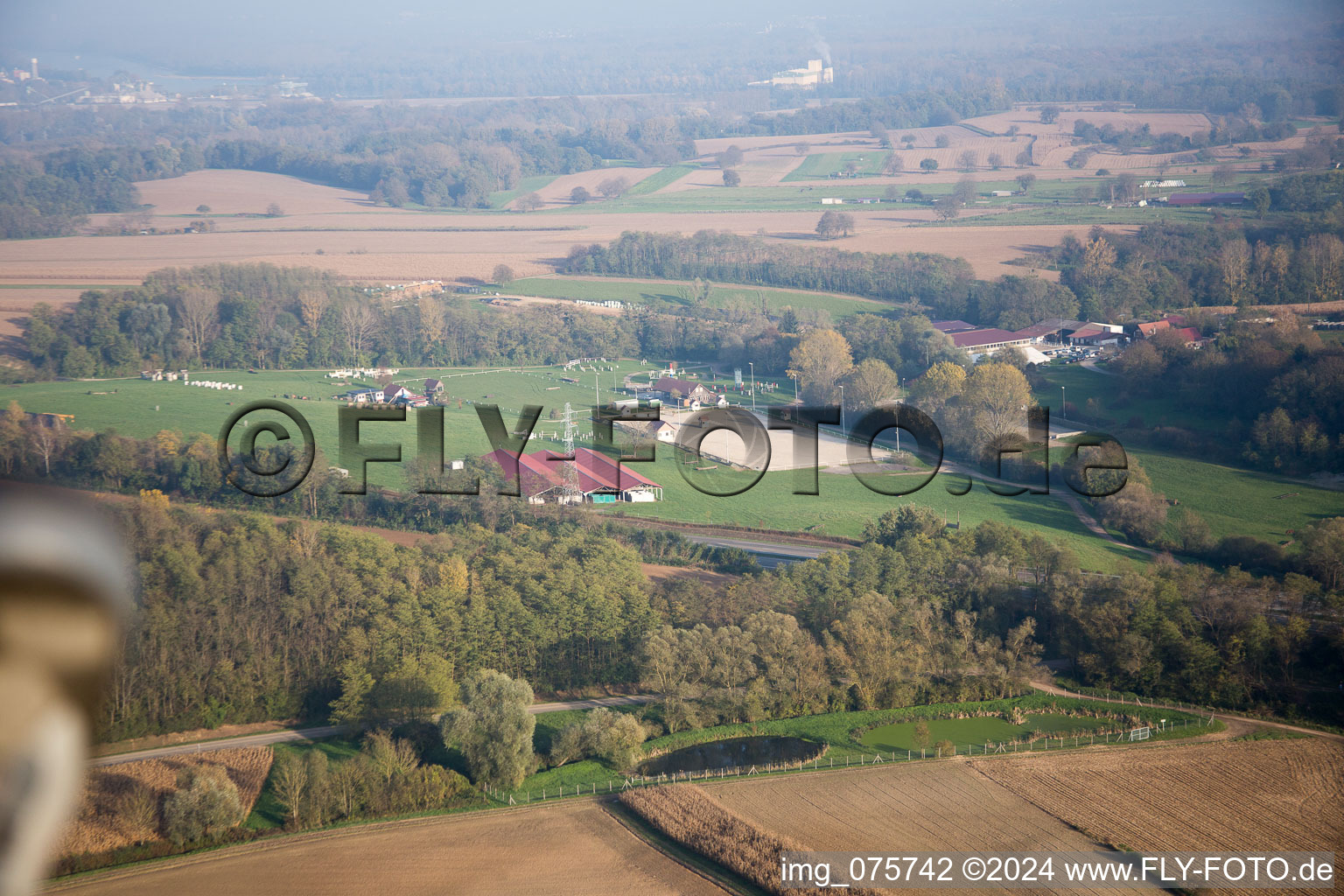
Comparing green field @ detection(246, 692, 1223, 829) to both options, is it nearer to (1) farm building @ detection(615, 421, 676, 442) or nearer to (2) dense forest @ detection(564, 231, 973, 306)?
(1) farm building @ detection(615, 421, 676, 442)

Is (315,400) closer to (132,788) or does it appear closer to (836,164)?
(132,788)

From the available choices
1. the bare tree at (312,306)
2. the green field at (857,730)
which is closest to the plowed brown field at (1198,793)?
the green field at (857,730)

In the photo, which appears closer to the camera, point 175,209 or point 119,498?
point 119,498

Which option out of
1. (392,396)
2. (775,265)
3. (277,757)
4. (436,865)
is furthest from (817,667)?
(775,265)

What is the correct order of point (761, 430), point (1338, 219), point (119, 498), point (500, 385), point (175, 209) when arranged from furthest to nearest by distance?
point (175, 209), point (1338, 219), point (500, 385), point (761, 430), point (119, 498)

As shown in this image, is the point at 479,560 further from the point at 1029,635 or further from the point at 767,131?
the point at 767,131

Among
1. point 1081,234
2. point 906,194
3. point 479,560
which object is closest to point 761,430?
point 479,560
